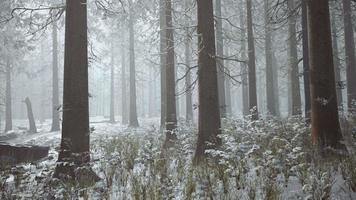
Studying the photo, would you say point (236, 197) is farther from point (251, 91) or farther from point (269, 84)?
point (269, 84)

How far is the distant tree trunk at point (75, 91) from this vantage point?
22.6 feet

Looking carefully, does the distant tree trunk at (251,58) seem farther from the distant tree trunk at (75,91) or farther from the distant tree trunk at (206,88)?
the distant tree trunk at (75,91)

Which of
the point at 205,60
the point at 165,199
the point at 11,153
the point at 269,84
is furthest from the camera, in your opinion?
the point at 269,84

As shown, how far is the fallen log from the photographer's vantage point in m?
9.76

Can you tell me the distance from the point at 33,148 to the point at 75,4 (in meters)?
5.48

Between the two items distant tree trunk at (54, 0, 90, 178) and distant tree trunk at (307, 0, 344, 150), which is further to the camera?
distant tree trunk at (54, 0, 90, 178)

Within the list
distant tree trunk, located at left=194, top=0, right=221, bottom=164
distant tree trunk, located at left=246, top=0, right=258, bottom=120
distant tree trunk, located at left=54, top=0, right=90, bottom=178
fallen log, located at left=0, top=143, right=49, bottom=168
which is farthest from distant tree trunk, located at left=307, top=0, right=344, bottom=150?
distant tree trunk, located at left=246, top=0, right=258, bottom=120

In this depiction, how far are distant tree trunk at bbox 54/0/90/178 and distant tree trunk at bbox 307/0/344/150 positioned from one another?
16.0 feet

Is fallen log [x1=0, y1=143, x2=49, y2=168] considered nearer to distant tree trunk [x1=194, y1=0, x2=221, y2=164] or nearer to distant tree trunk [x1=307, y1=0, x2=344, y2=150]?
distant tree trunk [x1=194, y1=0, x2=221, y2=164]

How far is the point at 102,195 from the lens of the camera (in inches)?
193

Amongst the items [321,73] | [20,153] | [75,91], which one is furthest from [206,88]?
[20,153]

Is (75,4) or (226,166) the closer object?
(226,166)

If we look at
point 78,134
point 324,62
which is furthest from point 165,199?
point 324,62

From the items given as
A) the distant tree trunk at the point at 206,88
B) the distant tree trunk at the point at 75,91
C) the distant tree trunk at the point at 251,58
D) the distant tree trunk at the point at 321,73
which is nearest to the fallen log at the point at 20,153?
the distant tree trunk at the point at 75,91
